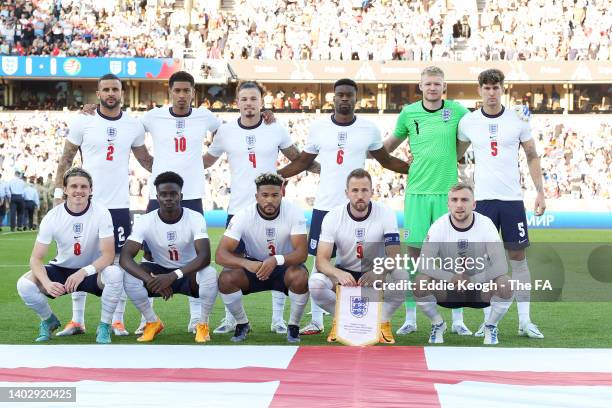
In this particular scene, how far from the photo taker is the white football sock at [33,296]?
7738mm

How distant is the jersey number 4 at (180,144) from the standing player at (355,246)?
59.0 inches

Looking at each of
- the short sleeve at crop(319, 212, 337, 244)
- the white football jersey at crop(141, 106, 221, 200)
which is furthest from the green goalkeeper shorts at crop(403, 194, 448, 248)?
the white football jersey at crop(141, 106, 221, 200)

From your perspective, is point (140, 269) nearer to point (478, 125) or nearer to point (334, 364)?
point (334, 364)

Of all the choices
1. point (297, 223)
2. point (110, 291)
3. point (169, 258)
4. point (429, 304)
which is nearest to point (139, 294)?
point (110, 291)

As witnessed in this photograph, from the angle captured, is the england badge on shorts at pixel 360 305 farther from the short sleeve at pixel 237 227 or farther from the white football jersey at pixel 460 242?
the short sleeve at pixel 237 227

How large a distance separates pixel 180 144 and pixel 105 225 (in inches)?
40.9

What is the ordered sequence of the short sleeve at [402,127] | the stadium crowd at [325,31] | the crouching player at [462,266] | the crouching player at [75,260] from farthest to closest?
the stadium crowd at [325,31], the short sleeve at [402,127], the crouching player at [75,260], the crouching player at [462,266]

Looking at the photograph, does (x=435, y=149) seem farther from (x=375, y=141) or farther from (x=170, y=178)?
(x=170, y=178)

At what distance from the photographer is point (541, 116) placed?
38562 mm

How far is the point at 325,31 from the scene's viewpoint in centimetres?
4034

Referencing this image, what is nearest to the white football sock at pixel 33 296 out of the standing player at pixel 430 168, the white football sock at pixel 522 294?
the standing player at pixel 430 168

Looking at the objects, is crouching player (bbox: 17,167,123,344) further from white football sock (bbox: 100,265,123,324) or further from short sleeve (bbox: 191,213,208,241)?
short sleeve (bbox: 191,213,208,241)

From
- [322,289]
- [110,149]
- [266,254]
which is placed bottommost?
[322,289]

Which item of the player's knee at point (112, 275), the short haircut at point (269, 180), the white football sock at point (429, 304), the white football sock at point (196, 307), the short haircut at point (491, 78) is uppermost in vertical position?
the short haircut at point (491, 78)
